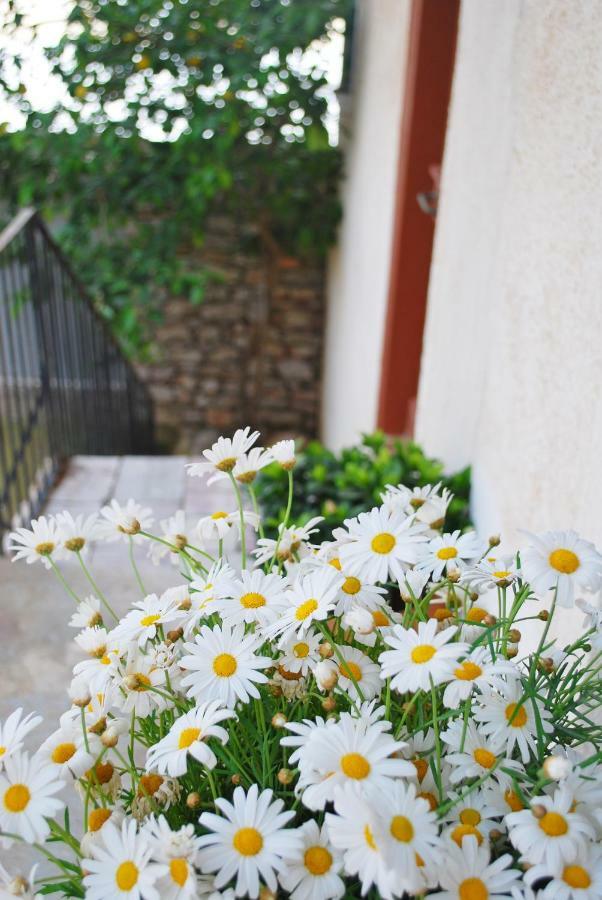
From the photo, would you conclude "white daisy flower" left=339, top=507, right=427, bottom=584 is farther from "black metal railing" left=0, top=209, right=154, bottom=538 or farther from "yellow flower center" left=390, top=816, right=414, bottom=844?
"black metal railing" left=0, top=209, right=154, bottom=538

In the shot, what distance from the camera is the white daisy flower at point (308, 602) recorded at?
29.6 inches

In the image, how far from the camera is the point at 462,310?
2061 mm

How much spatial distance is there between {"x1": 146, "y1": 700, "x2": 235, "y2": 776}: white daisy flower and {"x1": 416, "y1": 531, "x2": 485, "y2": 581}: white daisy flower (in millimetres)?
251

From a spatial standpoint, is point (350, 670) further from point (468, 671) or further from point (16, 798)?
point (16, 798)

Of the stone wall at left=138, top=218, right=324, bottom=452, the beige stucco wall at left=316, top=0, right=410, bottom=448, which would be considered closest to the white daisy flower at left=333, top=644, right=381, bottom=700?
the beige stucco wall at left=316, top=0, right=410, bottom=448

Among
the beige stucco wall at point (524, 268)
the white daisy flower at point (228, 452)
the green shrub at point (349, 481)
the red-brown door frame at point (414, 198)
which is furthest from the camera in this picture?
the red-brown door frame at point (414, 198)

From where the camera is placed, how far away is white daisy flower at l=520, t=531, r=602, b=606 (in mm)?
727

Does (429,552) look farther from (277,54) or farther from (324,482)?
(277,54)

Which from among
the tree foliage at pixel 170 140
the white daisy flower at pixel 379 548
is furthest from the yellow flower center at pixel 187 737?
the tree foliage at pixel 170 140

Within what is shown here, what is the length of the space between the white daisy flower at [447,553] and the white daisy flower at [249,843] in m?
0.28

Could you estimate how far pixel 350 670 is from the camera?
79cm

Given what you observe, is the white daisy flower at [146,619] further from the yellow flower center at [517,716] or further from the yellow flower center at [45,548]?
the yellow flower center at [517,716]

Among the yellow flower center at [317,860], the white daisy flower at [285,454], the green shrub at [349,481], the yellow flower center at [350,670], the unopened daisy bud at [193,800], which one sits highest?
the white daisy flower at [285,454]

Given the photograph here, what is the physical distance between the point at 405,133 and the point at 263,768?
2.35 meters
